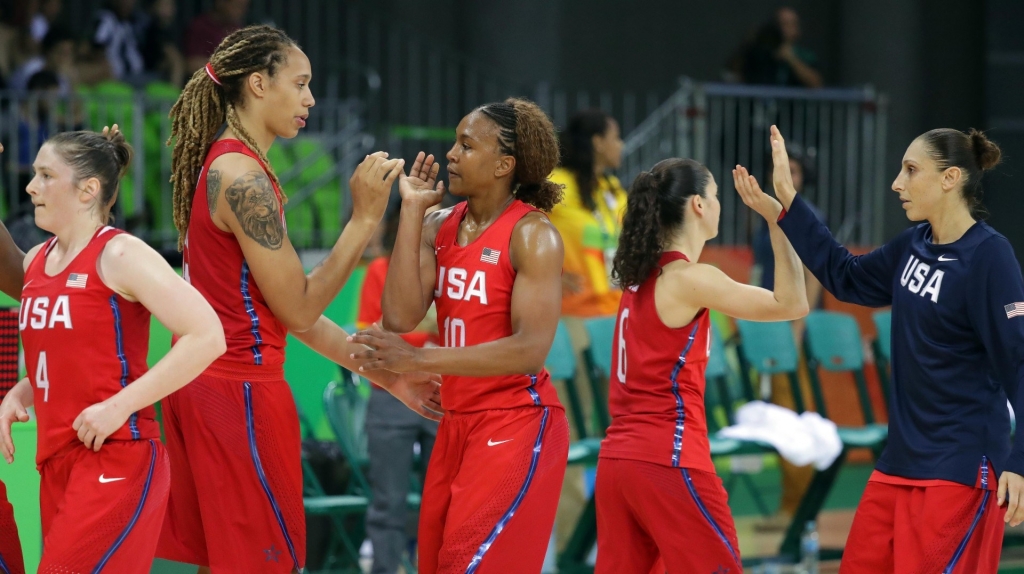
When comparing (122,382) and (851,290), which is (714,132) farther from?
(122,382)

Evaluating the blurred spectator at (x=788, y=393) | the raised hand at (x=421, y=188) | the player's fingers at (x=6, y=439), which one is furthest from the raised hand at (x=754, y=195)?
the blurred spectator at (x=788, y=393)

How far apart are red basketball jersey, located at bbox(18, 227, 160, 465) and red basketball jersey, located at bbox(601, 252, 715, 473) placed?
5.09 feet

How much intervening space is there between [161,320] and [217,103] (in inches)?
30.1


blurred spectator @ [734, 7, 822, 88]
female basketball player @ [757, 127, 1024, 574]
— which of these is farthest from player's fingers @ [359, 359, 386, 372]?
blurred spectator @ [734, 7, 822, 88]

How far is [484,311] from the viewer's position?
3.71 metres

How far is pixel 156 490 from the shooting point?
3342 mm

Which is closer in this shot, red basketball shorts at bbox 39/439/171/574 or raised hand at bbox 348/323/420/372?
red basketball shorts at bbox 39/439/171/574

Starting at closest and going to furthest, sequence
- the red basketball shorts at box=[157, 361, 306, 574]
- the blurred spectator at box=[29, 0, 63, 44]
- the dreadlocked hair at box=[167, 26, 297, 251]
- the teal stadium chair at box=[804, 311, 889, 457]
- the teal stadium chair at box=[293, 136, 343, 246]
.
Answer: the red basketball shorts at box=[157, 361, 306, 574]
the dreadlocked hair at box=[167, 26, 297, 251]
the teal stadium chair at box=[804, 311, 889, 457]
the blurred spectator at box=[29, 0, 63, 44]
the teal stadium chair at box=[293, 136, 343, 246]

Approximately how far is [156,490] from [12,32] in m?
7.69

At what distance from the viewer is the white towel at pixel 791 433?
6340 millimetres

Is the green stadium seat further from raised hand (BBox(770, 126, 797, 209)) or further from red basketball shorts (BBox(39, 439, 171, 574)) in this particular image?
red basketball shorts (BBox(39, 439, 171, 574))

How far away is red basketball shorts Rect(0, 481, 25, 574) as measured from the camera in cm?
358

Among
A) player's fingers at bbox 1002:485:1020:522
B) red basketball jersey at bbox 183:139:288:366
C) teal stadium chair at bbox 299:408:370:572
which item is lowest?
teal stadium chair at bbox 299:408:370:572

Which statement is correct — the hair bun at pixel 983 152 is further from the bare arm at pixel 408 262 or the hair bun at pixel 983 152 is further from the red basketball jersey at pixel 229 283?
the red basketball jersey at pixel 229 283
